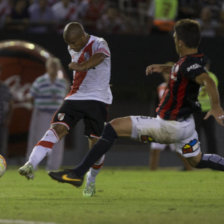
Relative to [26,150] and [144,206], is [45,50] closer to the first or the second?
[26,150]

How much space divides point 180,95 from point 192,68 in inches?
15.8

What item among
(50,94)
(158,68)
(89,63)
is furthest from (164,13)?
(158,68)

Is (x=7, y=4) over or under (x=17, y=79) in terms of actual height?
over

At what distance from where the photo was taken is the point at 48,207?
778cm

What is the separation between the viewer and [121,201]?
28.0ft

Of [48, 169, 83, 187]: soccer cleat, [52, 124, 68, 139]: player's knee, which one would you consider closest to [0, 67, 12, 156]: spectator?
[52, 124, 68, 139]: player's knee

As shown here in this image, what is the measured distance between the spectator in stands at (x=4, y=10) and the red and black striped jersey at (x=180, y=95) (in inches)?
→ 394

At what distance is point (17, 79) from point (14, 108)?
69 centimetres

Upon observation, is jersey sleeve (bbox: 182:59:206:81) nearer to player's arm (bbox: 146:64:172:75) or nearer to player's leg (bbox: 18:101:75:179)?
player's arm (bbox: 146:64:172:75)

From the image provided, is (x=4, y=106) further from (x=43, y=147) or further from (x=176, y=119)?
(x=176, y=119)

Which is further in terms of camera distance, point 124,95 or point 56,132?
point 124,95

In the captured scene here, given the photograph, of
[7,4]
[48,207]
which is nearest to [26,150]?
[7,4]

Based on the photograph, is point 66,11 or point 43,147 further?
point 66,11

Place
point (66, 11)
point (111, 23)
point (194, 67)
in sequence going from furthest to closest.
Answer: point (111, 23), point (66, 11), point (194, 67)
